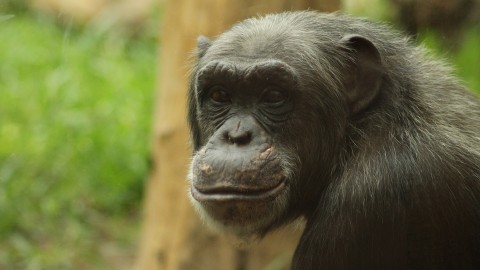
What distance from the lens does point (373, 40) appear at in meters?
5.38

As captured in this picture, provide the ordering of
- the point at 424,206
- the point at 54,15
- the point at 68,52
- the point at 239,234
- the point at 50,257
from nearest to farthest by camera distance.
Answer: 1. the point at 424,206
2. the point at 239,234
3. the point at 50,257
4. the point at 68,52
5. the point at 54,15

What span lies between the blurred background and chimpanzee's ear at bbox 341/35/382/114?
85.7 inches

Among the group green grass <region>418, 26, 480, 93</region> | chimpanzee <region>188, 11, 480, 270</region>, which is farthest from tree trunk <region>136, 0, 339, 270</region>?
green grass <region>418, 26, 480, 93</region>

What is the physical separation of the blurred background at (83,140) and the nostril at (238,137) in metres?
2.77

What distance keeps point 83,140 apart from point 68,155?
272 millimetres

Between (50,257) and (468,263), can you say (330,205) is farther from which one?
(50,257)

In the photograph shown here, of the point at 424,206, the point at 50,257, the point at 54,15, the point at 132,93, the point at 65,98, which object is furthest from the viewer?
the point at 54,15

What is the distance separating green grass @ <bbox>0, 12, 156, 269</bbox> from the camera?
8570 mm

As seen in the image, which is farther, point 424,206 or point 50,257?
point 50,257

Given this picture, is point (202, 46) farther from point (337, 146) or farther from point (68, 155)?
point (68, 155)

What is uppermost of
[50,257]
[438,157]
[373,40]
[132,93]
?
[373,40]

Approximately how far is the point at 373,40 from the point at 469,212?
1.23 m

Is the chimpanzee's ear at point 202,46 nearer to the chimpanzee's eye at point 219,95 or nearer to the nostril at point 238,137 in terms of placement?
the chimpanzee's eye at point 219,95

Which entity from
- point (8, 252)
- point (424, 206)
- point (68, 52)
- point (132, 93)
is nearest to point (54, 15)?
point (68, 52)
